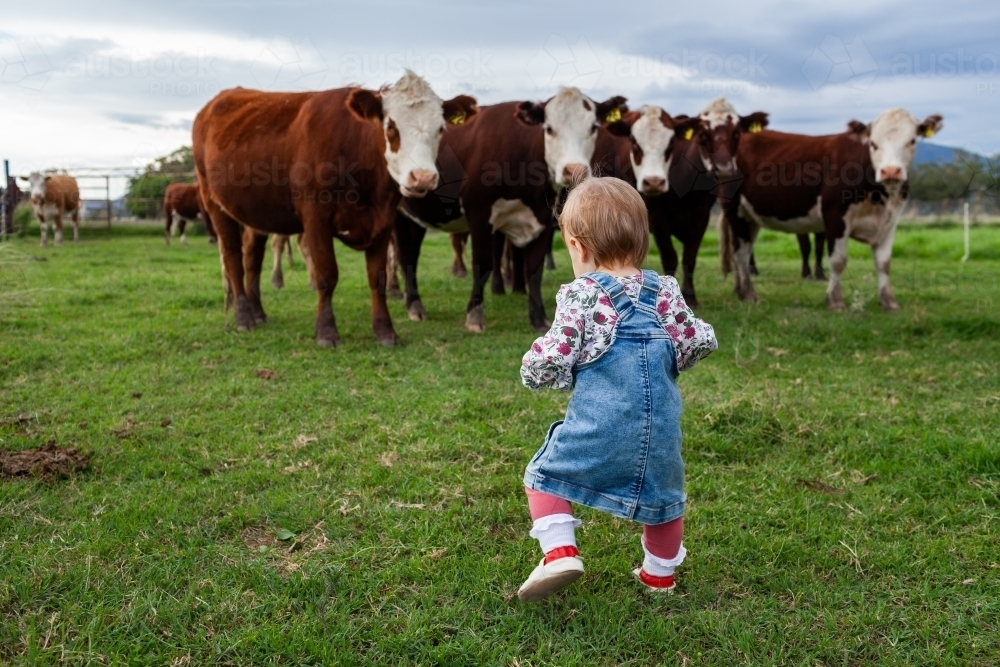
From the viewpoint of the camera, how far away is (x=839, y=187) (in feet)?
27.9

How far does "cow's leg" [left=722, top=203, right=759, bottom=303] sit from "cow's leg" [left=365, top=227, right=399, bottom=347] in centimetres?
433

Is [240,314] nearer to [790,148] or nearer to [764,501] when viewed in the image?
[764,501]

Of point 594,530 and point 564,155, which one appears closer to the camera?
point 594,530

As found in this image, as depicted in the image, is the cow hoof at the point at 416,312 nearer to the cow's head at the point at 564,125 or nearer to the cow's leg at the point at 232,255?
the cow's leg at the point at 232,255

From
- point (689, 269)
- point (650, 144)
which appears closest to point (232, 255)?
point (650, 144)

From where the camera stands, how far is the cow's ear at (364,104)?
648 centimetres

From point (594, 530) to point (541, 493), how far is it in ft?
2.03

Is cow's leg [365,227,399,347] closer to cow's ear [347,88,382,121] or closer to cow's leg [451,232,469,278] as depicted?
cow's ear [347,88,382,121]

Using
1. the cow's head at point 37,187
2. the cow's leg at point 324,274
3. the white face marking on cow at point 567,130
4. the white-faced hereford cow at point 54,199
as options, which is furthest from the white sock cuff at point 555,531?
the cow's head at point 37,187

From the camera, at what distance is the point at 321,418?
450 centimetres

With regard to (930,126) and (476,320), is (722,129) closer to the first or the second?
(930,126)

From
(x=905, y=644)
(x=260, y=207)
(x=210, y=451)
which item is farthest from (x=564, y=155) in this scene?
(x=905, y=644)

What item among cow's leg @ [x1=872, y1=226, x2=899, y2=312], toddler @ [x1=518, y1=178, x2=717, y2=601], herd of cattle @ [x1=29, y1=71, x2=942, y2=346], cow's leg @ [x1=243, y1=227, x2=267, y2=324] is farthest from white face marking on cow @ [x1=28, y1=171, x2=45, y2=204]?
toddler @ [x1=518, y1=178, x2=717, y2=601]

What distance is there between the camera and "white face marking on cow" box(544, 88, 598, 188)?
7230 mm
